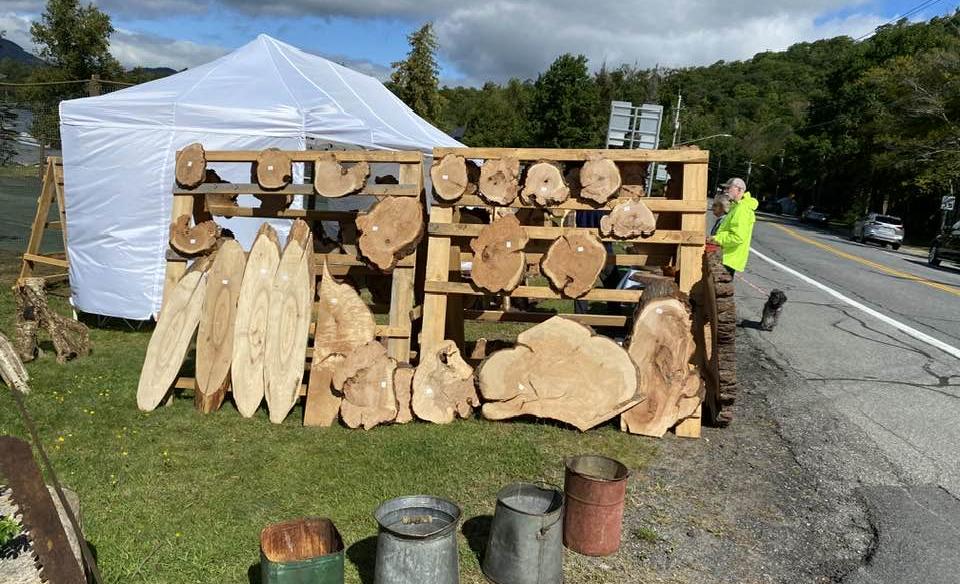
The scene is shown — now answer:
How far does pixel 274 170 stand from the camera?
5.60 meters

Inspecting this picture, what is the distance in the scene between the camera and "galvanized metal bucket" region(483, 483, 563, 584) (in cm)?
304

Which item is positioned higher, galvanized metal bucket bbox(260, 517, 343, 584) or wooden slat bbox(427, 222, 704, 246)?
wooden slat bbox(427, 222, 704, 246)

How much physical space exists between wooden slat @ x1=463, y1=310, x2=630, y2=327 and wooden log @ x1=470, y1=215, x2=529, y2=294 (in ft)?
1.69

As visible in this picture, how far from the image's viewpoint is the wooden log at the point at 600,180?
5.27 metres

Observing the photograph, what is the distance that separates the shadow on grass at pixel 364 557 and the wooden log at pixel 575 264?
244 cm

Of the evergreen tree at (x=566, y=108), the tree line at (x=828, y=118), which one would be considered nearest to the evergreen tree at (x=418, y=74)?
the tree line at (x=828, y=118)

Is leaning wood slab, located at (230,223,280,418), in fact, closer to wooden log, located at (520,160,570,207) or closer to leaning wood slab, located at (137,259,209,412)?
leaning wood slab, located at (137,259,209,412)

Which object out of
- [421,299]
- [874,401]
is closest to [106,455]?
[421,299]

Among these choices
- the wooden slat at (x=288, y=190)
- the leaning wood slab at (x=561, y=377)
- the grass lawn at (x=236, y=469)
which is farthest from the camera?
the wooden slat at (x=288, y=190)

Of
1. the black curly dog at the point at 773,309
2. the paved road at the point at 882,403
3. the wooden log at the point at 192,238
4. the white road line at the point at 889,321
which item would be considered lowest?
the paved road at the point at 882,403

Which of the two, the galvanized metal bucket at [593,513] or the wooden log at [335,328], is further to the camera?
the wooden log at [335,328]

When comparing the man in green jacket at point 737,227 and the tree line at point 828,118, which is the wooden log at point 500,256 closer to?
the man in green jacket at point 737,227

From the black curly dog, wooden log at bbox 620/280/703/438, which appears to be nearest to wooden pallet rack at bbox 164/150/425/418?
wooden log at bbox 620/280/703/438

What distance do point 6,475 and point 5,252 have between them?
41.2 feet
